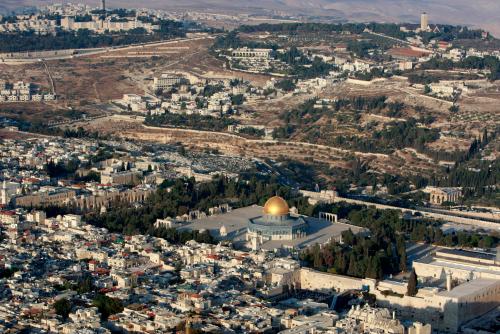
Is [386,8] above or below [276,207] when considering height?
below

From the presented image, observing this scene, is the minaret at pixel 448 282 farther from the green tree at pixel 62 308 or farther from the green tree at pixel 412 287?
the green tree at pixel 62 308

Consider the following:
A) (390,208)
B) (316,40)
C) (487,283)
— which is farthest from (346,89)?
(487,283)

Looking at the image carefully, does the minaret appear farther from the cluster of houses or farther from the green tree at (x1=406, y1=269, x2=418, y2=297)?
the cluster of houses

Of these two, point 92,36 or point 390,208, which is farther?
point 92,36

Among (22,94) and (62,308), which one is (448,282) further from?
(22,94)

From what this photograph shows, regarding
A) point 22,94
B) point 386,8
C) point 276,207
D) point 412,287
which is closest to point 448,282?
point 412,287

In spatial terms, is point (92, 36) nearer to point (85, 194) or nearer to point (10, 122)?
point (10, 122)

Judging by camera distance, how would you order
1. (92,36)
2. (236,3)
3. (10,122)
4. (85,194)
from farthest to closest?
(236,3) < (92,36) < (10,122) < (85,194)

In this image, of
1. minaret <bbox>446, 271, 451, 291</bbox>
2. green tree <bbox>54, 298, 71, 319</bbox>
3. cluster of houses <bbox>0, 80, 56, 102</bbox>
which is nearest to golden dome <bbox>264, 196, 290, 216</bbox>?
minaret <bbox>446, 271, 451, 291</bbox>
